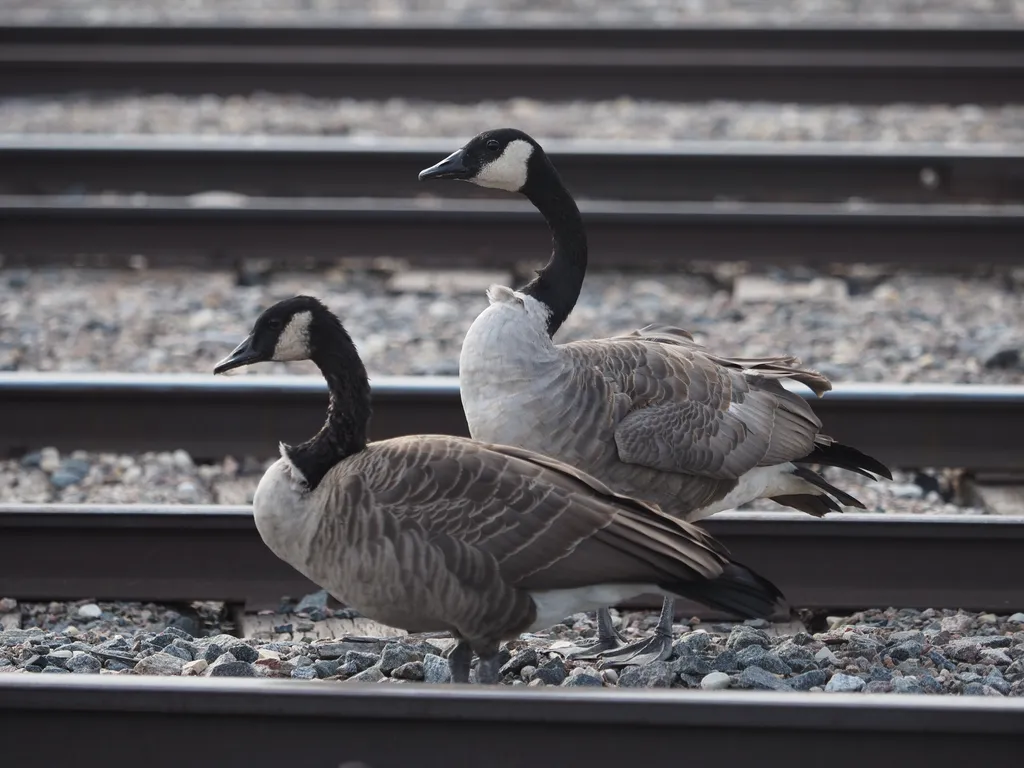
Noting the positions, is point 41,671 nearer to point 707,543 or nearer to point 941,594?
point 707,543

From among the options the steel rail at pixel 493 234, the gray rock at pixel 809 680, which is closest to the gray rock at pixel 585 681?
the gray rock at pixel 809 680

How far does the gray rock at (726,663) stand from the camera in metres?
4.69

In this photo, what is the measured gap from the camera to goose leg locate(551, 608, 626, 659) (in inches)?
194

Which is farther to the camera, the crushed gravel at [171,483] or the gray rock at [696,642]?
the crushed gravel at [171,483]

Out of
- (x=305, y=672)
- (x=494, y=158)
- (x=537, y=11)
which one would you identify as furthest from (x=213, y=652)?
(x=537, y=11)

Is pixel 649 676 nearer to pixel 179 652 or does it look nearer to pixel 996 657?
pixel 996 657

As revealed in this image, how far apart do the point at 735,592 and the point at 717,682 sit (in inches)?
19.0

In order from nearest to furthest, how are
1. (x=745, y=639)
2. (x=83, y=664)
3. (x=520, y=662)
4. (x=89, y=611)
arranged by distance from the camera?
1. (x=83, y=664)
2. (x=520, y=662)
3. (x=745, y=639)
4. (x=89, y=611)

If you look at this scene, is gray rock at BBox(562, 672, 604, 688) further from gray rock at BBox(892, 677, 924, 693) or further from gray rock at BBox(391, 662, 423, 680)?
gray rock at BBox(892, 677, 924, 693)

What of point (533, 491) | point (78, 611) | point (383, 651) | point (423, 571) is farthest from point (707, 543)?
point (78, 611)

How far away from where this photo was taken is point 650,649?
4.83 meters

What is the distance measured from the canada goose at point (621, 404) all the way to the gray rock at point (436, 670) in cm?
57

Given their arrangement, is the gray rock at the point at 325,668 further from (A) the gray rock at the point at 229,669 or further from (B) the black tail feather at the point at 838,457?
(B) the black tail feather at the point at 838,457

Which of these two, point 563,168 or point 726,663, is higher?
point 563,168
